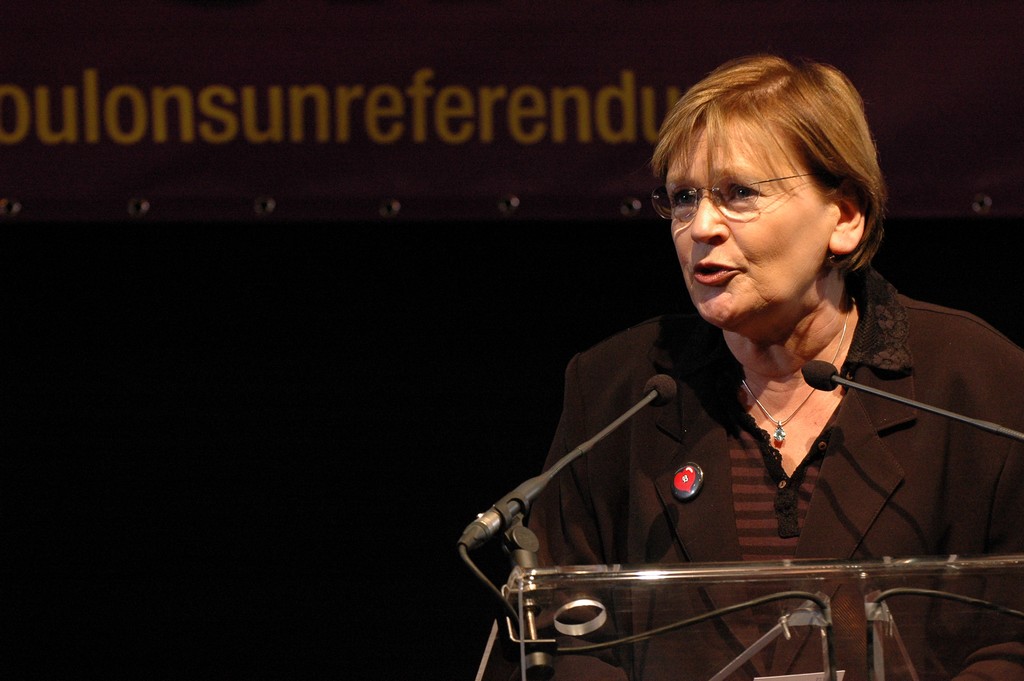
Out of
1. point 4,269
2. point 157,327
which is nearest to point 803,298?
point 157,327

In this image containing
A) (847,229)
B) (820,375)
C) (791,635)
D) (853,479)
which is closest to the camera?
(791,635)

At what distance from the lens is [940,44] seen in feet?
9.44

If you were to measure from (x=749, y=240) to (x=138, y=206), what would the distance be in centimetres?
145

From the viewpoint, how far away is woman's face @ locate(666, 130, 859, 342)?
1996mm

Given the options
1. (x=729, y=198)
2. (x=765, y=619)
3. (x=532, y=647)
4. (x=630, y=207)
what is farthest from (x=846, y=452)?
(x=630, y=207)

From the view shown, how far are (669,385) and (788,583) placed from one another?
0.45 m

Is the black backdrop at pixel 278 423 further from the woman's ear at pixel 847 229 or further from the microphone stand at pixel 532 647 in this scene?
the microphone stand at pixel 532 647

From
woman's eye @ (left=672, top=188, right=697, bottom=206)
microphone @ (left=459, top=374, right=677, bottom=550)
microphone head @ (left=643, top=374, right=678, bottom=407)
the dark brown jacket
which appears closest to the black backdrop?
the dark brown jacket

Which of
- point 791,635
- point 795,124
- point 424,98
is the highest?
point 424,98

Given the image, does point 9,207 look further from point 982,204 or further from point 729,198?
point 982,204

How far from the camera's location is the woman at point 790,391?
1977mm

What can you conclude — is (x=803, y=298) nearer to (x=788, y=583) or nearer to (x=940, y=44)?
(x=788, y=583)

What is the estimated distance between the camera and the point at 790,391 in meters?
2.13

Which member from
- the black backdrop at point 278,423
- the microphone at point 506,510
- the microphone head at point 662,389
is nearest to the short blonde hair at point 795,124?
the microphone head at point 662,389
